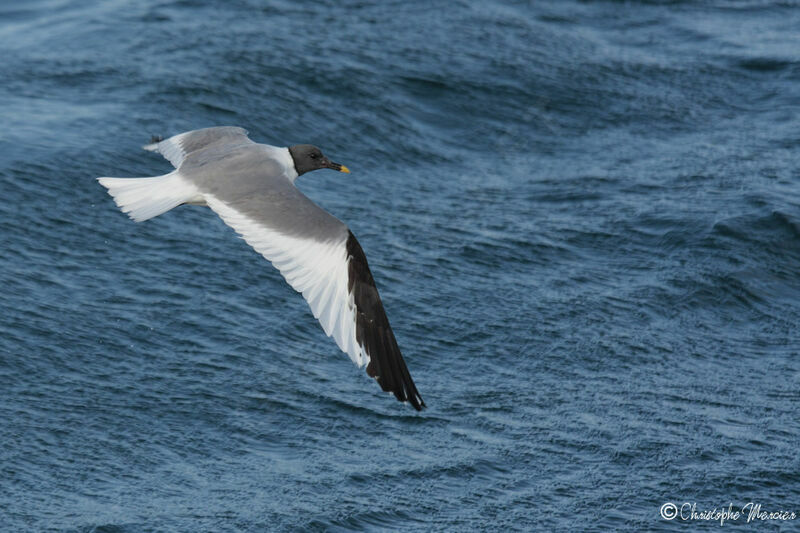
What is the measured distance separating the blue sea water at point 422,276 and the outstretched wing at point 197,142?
5.03 feet

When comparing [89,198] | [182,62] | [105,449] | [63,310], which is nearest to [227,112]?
[182,62]

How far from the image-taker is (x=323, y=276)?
254 inches

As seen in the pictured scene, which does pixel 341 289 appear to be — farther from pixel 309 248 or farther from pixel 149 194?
pixel 149 194

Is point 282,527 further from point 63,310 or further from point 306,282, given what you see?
point 63,310

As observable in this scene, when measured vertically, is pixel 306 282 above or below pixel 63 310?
above

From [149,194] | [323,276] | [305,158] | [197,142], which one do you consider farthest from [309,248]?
[197,142]

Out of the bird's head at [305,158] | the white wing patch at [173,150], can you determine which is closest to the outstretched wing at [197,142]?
the white wing patch at [173,150]

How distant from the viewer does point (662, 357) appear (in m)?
9.05

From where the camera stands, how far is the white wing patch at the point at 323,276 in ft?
21.1

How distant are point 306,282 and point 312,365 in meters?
2.26

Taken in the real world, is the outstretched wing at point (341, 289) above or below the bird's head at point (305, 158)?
below

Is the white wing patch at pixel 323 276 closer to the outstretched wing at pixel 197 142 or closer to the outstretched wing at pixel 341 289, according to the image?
the outstretched wing at pixel 341 289

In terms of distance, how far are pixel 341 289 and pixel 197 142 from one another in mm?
1844

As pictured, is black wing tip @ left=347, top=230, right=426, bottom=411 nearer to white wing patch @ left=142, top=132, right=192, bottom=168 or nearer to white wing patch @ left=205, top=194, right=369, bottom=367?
white wing patch @ left=205, top=194, right=369, bottom=367
